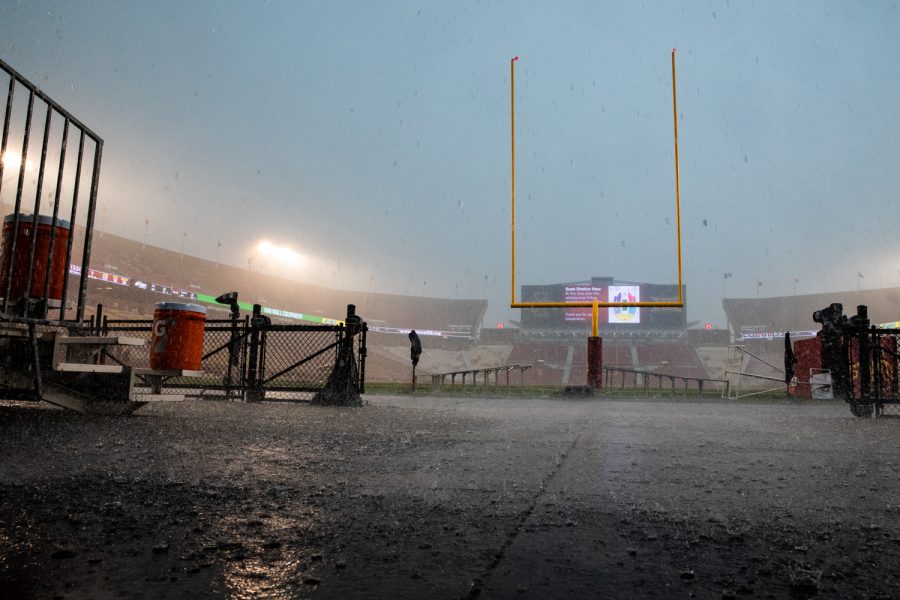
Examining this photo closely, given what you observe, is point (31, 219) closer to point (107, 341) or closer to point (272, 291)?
point (107, 341)

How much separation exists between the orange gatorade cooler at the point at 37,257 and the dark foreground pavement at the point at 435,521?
1255 mm

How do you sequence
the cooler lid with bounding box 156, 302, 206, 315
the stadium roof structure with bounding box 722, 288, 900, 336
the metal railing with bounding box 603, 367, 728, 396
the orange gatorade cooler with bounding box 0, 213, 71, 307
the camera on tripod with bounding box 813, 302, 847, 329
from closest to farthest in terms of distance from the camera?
1. the orange gatorade cooler with bounding box 0, 213, 71, 307
2. the cooler lid with bounding box 156, 302, 206, 315
3. the camera on tripod with bounding box 813, 302, 847, 329
4. the metal railing with bounding box 603, 367, 728, 396
5. the stadium roof structure with bounding box 722, 288, 900, 336

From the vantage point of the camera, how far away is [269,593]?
0.95 m

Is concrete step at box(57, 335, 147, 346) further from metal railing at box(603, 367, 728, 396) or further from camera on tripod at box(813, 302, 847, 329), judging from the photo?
metal railing at box(603, 367, 728, 396)

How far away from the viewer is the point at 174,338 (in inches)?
191

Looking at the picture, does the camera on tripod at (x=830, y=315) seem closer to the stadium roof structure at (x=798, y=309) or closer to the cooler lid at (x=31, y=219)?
the cooler lid at (x=31, y=219)

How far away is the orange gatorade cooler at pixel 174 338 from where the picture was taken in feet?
15.8

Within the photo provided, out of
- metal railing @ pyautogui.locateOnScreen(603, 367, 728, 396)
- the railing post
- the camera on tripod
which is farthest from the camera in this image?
metal railing @ pyautogui.locateOnScreen(603, 367, 728, 396)

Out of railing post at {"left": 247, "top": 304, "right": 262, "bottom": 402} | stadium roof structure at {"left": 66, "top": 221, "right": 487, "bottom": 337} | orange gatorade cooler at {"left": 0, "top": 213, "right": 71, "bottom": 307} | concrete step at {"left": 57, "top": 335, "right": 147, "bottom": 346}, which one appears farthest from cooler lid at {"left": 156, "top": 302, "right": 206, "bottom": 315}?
stadium roof structure at {"left": 66, "top": 221, "right": 487, "bottom": 337}

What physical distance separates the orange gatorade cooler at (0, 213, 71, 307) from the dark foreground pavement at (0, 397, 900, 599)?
1255mm

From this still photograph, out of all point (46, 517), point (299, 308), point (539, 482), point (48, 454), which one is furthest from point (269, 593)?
point (299, 308)

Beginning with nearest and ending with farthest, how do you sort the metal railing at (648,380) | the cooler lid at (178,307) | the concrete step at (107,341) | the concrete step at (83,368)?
the concrete step at (83,368), the concrete step at (107,341), the cooler lid at (178,307), the metal railing at (648,380)

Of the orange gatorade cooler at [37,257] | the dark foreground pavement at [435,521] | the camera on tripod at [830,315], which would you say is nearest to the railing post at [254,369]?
the orange gatorade cooler at [37,257]

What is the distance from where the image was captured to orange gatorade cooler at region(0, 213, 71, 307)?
360cm
